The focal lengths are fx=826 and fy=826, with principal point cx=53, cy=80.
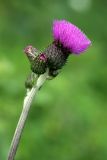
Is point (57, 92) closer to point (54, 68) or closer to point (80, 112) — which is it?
point (80, 112)

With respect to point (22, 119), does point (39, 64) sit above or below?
above

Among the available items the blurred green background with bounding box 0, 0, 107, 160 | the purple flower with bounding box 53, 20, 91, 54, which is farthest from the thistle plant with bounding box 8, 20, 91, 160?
the blurred green background with bounding box 0, 0, 107, 160

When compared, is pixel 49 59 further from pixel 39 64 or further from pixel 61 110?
pixel 61 110

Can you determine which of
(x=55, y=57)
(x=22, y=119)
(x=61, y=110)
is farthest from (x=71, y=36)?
(x=61, y=110)

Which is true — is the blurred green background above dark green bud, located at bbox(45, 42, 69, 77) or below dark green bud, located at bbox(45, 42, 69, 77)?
below

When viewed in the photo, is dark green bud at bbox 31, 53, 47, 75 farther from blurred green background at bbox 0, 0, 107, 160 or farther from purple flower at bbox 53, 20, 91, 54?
blurred green background at bbox 0, 0, 107, 160

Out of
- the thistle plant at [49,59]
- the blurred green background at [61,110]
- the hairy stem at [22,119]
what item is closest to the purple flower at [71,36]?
the thistle plant at [49,59]

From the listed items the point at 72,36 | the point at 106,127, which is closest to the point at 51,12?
the point at 106,127
